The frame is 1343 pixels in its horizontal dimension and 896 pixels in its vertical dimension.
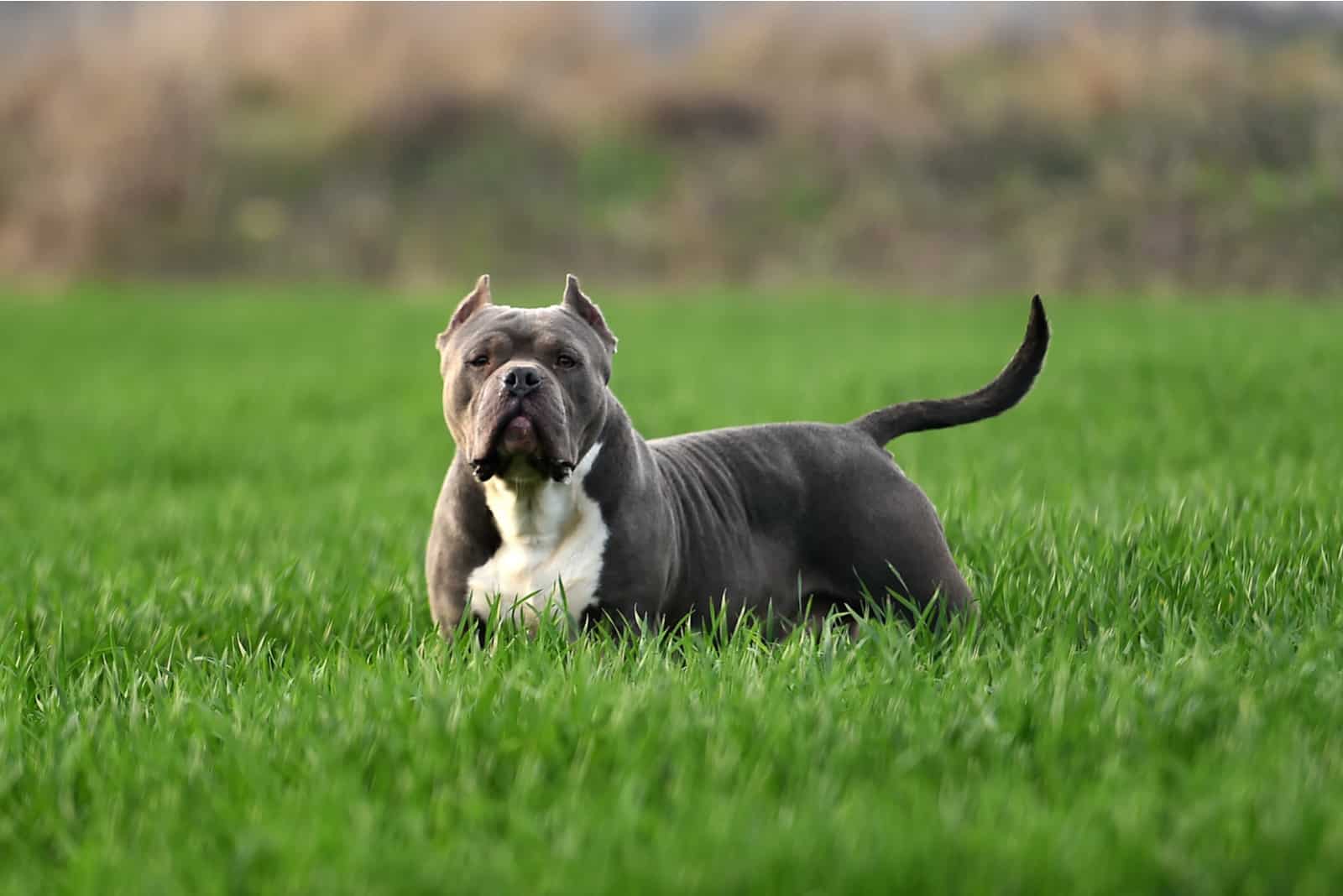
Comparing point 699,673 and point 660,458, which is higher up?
point 660,458

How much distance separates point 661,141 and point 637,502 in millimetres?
23729

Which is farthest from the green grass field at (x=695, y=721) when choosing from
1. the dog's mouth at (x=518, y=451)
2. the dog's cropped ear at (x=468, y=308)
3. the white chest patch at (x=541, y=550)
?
the dog's cropped ear at (x=468, y=308)

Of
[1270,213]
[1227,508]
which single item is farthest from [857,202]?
[1227,508]

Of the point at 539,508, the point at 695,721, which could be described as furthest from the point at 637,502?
the point at 695,721

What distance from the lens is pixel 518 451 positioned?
3611 millimetres

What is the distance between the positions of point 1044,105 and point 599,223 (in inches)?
321

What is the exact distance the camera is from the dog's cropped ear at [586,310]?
4.09 metres

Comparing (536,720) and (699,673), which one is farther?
(699,673)

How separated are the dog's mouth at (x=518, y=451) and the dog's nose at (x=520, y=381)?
35mm

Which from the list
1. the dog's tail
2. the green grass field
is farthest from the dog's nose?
the dog's tail

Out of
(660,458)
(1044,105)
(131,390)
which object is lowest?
(131,390)

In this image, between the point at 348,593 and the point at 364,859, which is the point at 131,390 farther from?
the point at 364,859

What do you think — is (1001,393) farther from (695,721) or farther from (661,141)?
(661,141)

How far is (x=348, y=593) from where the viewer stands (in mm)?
4824
